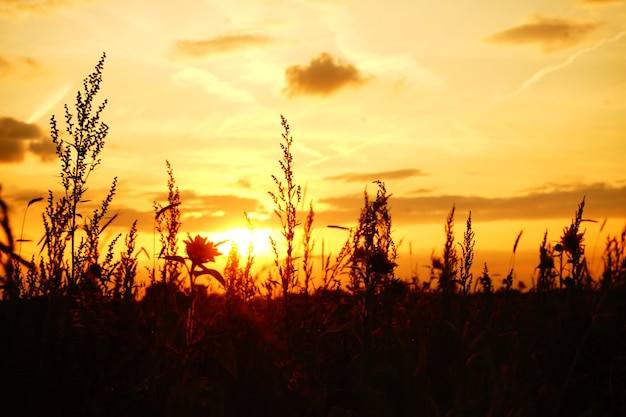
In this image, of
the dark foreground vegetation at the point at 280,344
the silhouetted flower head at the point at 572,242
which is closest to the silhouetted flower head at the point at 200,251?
the dark foreground vegetation at the point at 280,344

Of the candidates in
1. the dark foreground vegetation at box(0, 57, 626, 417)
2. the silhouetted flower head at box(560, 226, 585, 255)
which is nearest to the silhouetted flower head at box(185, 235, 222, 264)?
the dark foreground vegetation at box(0, 57, 626, 417)

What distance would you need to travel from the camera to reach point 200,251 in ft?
12.3

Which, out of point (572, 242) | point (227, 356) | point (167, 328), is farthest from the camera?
point (572, 242)

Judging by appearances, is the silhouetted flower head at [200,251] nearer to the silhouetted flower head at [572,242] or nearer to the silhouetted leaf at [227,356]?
the silhouetted leaf at [227,356]

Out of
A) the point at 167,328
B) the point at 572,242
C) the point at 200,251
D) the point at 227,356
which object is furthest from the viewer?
the point at 572,242

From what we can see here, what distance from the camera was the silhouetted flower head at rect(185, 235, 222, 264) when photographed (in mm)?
3744

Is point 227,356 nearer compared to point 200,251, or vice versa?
point 227,356

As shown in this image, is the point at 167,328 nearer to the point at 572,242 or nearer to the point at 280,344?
the point at 280,344

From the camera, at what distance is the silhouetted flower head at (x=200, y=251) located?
374 centimetres

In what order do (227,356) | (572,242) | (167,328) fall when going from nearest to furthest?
(167,328) → (227,356) → (572,242)

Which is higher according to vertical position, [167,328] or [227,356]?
Result: [167,328]

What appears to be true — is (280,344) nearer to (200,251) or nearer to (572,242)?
(200,251)

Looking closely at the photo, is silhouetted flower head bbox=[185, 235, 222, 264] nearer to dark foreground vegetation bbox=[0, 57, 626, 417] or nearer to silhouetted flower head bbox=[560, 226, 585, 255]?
dark foreground vegetation bbox=[0, 57, 626, 417]

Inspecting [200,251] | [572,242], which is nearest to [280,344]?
[200,251]
